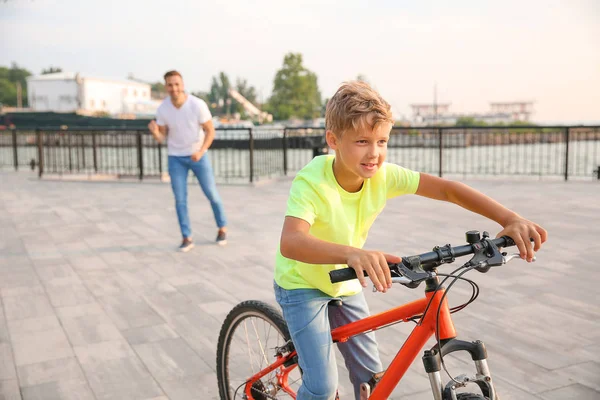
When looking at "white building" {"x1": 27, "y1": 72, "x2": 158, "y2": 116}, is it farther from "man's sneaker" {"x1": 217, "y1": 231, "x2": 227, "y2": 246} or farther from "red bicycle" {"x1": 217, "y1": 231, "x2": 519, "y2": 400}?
"red bicycle" {"x1": 217, "y1": 231, "x2": 519, "y2": 400}

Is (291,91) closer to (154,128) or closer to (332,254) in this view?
(154,128)

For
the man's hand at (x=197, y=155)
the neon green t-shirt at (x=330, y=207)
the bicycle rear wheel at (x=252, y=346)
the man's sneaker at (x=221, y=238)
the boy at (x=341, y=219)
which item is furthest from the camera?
the man's sneaker at (x=221, y=238)

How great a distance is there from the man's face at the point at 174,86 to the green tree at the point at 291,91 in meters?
89.6

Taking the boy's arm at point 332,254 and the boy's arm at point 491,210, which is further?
the boy's arm at point 491,210

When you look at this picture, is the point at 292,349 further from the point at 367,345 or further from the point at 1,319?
the point at 1,319

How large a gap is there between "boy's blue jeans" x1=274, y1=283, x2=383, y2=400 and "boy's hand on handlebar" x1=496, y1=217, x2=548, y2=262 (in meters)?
0.71

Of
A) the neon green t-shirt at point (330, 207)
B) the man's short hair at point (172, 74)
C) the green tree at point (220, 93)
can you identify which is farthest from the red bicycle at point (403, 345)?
the green tree at point (220, 93)

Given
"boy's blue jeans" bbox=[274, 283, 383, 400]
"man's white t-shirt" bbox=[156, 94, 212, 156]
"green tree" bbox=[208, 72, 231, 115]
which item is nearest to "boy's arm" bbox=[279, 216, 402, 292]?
"boy's blue jeans" bbox=[274, 283, 383, 400]

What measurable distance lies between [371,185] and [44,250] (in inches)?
224

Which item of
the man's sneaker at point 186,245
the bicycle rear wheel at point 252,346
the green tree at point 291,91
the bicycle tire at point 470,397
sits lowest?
the man's sneaker at point 186,245

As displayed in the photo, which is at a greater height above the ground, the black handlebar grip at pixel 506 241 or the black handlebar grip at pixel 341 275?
the black handlebar grip at pixel 506 241

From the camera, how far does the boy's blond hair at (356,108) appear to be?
1.86 metres

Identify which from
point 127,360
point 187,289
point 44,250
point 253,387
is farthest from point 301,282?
point 44,250

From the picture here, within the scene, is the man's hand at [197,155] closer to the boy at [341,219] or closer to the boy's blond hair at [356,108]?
the boy at [341,219]
